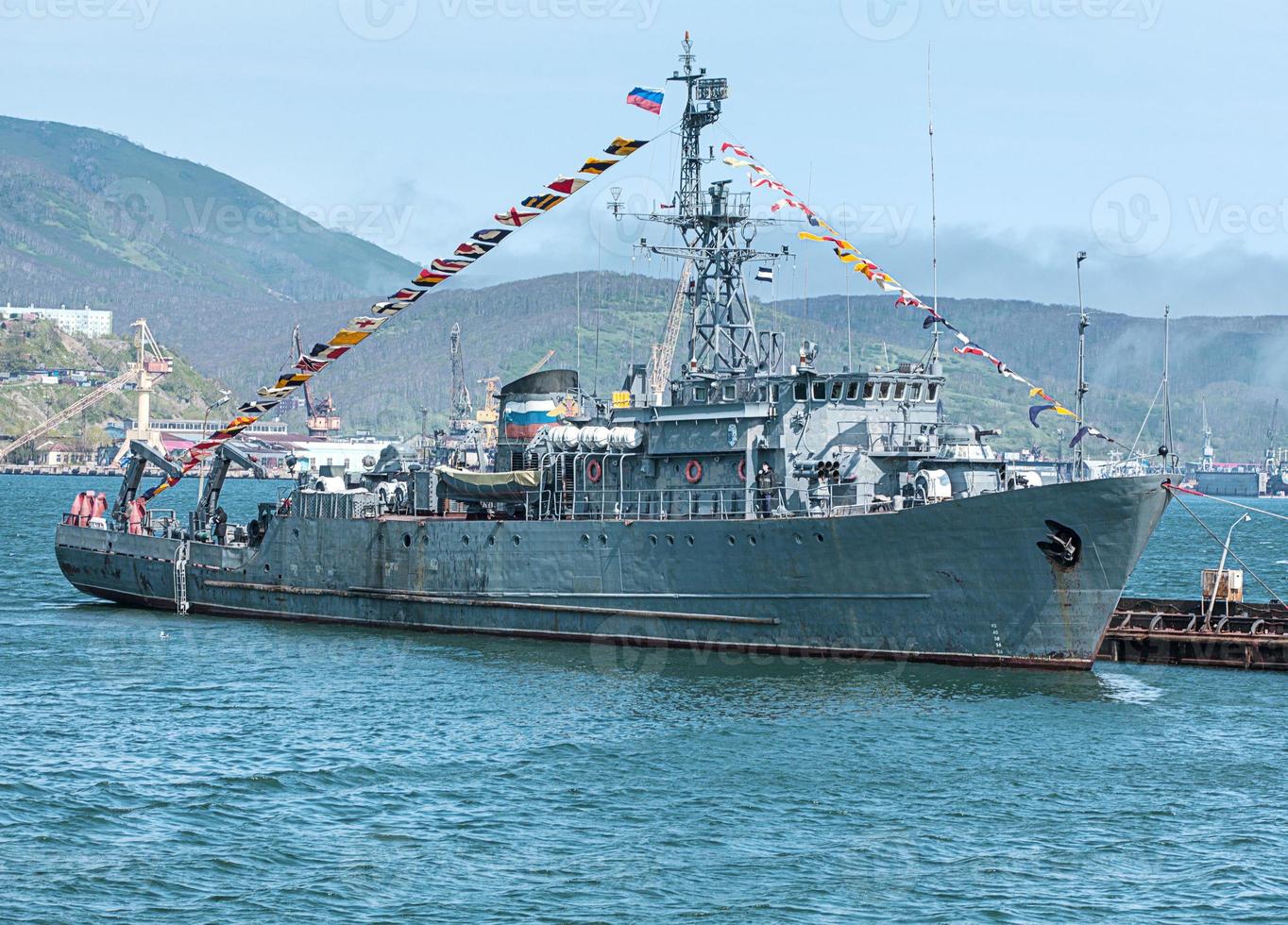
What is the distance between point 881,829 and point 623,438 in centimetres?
1673

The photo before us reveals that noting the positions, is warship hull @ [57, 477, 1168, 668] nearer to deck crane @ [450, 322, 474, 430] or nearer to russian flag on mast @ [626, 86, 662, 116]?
russian flag on mast @ [626, 86, 662, 116]

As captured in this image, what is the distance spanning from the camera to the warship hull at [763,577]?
31.6 meters

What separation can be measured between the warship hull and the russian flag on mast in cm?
955

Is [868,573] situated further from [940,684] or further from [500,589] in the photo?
[500,589]

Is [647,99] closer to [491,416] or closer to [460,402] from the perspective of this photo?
[460,402]

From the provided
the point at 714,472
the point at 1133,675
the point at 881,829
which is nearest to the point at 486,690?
the point at 714,472

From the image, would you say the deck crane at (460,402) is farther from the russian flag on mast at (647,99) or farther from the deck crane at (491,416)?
the russian flag on mast at (647,99)

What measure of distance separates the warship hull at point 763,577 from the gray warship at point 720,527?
0.05 metres

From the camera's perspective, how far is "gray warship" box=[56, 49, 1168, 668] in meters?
32.0

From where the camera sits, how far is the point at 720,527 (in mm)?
34594

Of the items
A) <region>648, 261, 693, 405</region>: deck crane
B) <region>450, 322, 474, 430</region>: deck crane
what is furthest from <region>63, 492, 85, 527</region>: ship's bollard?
<region>450, 322, 474, 430</region>: deck crane

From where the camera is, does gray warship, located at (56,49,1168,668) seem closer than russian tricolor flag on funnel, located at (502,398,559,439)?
Yes

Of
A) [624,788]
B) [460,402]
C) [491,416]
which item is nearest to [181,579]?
[624,788]

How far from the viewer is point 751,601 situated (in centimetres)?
3453
